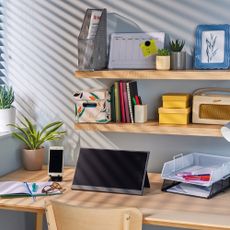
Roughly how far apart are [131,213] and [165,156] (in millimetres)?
813

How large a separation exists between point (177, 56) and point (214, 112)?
33 cm

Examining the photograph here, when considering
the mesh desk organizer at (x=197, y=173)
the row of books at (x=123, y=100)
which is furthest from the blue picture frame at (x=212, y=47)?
the mesh desk organizer at (x=197, y=173)

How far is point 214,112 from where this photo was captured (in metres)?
2.50

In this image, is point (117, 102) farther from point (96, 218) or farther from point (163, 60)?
point (96, 218)

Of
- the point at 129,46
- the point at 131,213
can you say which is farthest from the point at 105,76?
the point at 131,213

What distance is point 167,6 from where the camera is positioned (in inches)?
102

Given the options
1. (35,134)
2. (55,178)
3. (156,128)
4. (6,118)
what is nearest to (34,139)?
(35,134)

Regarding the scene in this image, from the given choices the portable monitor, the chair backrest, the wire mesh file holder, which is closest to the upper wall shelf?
the wire mesh file holder

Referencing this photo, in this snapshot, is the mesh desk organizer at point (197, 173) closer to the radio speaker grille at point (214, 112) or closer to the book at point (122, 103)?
the radio speaker grille at point (214, 112)

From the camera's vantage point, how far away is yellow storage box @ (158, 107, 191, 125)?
2508mm

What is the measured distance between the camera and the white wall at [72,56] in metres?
2.59

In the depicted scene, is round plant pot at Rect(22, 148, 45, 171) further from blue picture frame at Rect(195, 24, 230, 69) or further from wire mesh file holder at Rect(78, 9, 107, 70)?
blue picture frame at Rect(195, 24, 230, 69)

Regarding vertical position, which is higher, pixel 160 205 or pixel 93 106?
pixel 93 106

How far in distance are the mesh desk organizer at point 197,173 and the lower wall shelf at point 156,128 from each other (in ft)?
0.47
